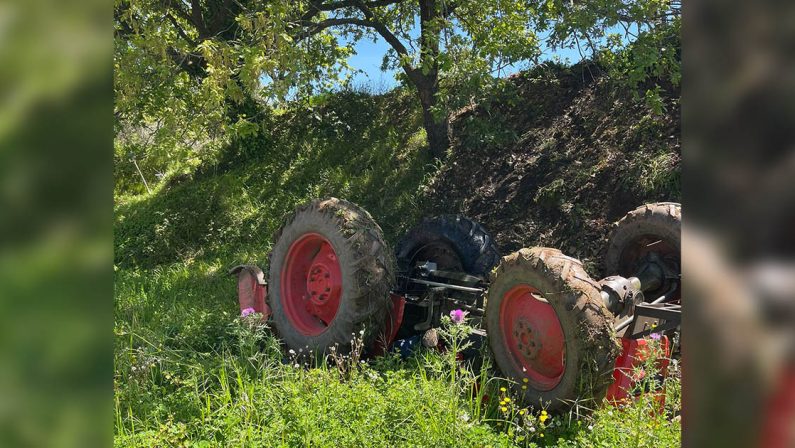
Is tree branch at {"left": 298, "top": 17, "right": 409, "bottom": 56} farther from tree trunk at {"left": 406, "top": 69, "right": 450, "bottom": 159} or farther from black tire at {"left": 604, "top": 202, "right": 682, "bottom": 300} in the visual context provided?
black tire at {"left": 604, "top": 202, "right": 682, "bottom": 300}

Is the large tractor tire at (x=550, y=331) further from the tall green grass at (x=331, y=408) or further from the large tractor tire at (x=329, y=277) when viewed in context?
the large tractor tire at (x=329, y=277)

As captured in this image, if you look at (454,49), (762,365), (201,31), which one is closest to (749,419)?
(762,365)

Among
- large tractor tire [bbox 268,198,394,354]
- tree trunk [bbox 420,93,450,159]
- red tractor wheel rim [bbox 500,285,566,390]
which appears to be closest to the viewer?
red tractor wheel rim [bbox 500,285,566,390]

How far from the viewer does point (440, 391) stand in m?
3.90

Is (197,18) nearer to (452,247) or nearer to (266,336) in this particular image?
(452,247)

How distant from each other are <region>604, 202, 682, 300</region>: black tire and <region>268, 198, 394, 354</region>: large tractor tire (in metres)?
2.11

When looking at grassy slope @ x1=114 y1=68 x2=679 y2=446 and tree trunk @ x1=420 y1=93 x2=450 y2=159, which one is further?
tree trunk @ x1=420 y1=93 x2=450 y2=159

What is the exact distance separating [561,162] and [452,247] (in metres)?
3.96

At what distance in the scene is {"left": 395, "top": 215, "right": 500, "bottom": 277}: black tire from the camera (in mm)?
6062

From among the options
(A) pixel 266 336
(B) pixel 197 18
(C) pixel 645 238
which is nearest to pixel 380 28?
(B) pixel 197 18

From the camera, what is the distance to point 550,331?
3.96 metres

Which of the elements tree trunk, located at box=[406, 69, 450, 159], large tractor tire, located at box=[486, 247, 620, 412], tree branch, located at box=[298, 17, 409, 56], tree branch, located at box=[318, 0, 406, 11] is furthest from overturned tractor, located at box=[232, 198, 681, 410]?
tree branch, located at box=[318, 0, 406, 11]

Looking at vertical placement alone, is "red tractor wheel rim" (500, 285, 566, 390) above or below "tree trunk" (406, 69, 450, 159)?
below

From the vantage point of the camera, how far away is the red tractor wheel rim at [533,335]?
156 inches
